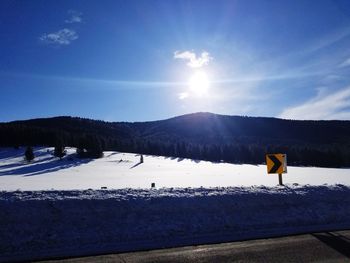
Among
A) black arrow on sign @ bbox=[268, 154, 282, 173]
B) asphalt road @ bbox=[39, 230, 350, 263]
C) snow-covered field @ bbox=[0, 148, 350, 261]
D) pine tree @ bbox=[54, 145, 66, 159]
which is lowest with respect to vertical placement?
asphalt road @ bbox=[39, 230, 350, 263]

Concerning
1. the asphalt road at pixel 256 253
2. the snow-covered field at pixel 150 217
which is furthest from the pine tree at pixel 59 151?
the asphalt road at pixel 256 253

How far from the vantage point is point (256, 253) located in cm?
687

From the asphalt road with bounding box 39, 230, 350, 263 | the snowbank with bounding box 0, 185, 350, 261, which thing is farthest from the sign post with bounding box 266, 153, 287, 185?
the asphalt road with bounding box 39, 230, 350, 263

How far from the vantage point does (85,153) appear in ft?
373

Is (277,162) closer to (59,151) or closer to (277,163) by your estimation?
(277,163)

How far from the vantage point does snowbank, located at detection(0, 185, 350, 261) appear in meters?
7.15

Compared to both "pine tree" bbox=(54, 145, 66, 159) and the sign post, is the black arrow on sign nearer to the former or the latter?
the sign post

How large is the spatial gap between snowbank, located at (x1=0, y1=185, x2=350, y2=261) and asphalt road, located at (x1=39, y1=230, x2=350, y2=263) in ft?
1.33

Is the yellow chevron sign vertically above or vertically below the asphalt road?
above

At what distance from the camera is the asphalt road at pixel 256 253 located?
6.45 m

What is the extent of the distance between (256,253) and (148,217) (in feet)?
8.45

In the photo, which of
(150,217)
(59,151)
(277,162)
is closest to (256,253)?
(150,217)

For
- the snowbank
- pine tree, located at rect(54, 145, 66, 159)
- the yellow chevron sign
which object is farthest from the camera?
pine tree, located at rect(54, 145, 66, 159)

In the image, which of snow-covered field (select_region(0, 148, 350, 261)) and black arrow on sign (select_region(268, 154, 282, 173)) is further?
black arrow on sign (select_region(268, 154, 282, 173))
